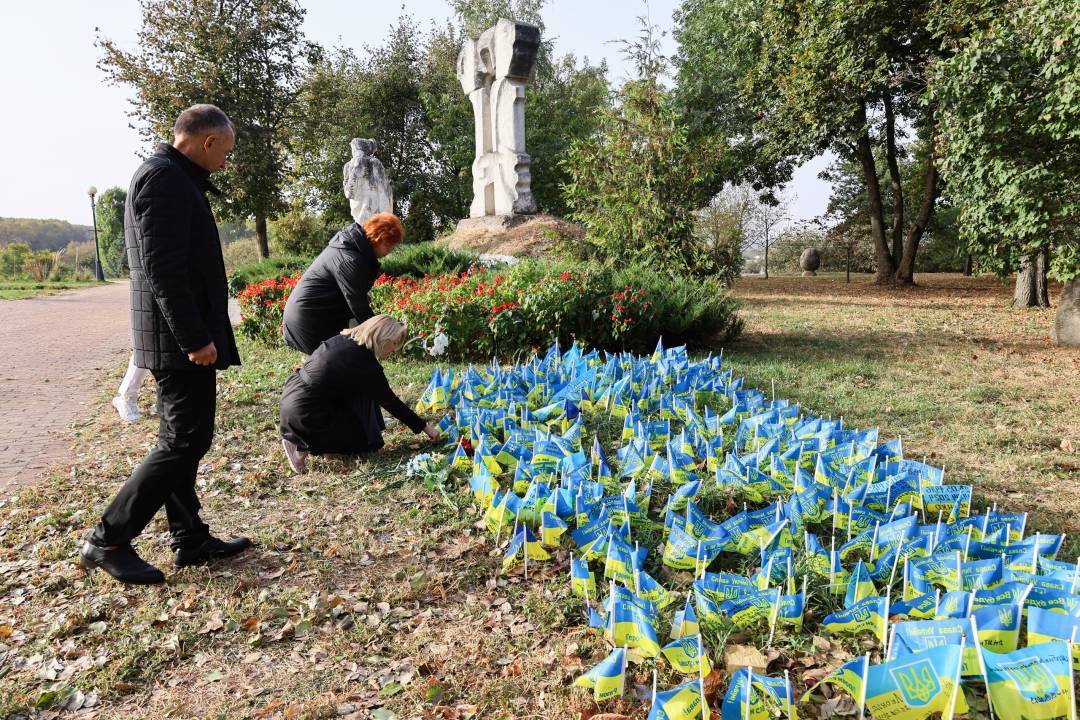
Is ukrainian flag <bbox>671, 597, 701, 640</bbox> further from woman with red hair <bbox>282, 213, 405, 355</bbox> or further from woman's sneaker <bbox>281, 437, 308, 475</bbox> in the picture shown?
woman's sneaker <bbox>281, 437, 308, 475</bbox>

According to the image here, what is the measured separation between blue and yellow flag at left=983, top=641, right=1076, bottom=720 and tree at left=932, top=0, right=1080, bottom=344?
293 inches

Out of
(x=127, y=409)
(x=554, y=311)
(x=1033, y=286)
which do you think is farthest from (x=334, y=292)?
(x=1033, y=286)

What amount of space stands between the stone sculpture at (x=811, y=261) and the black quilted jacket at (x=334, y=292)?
1122 inches

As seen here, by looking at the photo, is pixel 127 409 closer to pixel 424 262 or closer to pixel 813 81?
pixel 424 262

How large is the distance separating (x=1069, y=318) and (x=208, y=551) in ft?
33.9

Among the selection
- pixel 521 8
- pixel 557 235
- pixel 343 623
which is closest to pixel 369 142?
pixel 557 235

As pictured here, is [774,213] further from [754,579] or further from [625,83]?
[754,579]

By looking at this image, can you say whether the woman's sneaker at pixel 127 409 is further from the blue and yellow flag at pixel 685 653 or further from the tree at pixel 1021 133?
the tree at pixel 1021 133

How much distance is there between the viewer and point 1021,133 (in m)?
7.96

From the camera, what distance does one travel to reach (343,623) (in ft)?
9.27

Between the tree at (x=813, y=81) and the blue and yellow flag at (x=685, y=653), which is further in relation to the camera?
the tree at (x=813, y=81)

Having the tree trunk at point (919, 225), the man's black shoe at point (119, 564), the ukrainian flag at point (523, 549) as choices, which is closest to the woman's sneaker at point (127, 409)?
the man's black shoe at point (119, 564)

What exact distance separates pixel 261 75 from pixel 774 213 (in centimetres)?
2174

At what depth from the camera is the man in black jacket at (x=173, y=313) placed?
109 inches
